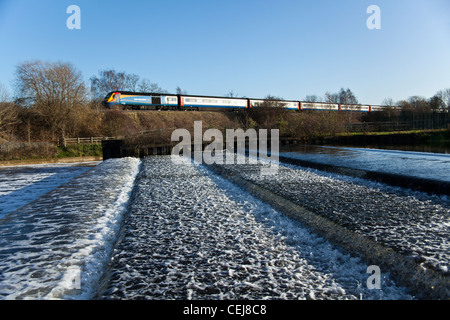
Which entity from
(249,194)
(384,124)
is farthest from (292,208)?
(384,124)

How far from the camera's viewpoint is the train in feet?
109

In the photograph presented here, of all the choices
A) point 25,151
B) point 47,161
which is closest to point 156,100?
point 47,161

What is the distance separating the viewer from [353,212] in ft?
17.2

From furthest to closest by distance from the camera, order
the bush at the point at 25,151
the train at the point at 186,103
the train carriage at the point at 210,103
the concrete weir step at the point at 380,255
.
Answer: the train carriage at the point at 210,103 → the train at the point at 186,103 → the bush at the point at 25,151 → the concrete weir step at the point at 380,255

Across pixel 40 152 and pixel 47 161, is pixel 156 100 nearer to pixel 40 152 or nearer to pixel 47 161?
pixel 40 152

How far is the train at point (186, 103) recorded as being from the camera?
33.2m

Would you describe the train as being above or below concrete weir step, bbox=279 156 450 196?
above

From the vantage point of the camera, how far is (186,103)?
36.5 metres

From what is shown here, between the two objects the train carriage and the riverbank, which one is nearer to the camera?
the riverbank

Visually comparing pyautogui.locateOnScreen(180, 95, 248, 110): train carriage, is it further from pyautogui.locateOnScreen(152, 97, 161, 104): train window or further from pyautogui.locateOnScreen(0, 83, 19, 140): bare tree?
pyautogui.locateOnScreen(0, 83, 19, 140): bare tree

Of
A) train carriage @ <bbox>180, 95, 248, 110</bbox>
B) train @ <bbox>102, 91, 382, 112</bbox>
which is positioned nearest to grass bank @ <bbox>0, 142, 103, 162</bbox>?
train @ <bbox>102, 91, 382, 112</bbox>

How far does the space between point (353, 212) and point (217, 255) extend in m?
2.74

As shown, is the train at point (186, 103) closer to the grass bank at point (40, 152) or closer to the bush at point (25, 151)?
the grass bank at point (40, 152)

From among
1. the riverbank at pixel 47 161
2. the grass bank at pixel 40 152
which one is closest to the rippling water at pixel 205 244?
the riverbank at pixel 47 161
